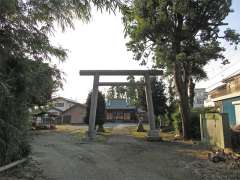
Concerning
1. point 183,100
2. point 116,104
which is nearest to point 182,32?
point 183,100

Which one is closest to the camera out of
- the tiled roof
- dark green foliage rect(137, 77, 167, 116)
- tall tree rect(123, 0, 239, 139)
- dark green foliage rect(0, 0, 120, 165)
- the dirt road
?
dark green foliage rect(0, 0, 120, 165)

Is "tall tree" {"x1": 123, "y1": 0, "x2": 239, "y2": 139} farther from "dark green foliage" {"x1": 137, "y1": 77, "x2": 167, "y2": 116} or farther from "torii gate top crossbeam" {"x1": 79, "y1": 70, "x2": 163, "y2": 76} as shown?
"dark green foliage" {"x1": 137, "y1": 77, "x2": 167, "y2": 116}

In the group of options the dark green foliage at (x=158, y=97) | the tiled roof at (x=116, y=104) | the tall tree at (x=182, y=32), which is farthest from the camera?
the tiled roof at (x=116, y=104)

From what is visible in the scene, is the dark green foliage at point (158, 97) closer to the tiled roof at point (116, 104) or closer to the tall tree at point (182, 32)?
the tall tree at point (182, 32)

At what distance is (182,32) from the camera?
76.3 ft

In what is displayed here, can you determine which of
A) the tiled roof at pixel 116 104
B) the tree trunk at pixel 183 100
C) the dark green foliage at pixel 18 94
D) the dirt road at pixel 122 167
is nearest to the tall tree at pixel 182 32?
the tree trunk at pixel 183 100

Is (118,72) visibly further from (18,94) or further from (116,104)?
(116,104)

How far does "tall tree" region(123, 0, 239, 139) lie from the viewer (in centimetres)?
2219

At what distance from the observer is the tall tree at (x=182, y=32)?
72.8 ft

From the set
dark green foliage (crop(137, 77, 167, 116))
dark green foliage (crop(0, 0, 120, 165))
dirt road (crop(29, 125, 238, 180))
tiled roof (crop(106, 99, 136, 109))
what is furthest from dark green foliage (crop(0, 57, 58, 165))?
tiled roof (crop(106, 99, 136, 109))

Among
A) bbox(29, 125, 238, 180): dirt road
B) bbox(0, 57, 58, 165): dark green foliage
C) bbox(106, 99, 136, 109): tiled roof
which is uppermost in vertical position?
bbox(106, 99, 136, 109): tiled roof

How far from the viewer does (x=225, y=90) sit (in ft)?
94.4

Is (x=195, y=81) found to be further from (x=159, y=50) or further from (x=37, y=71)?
(x=37, y=71)

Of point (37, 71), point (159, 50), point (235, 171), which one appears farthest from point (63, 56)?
point (159, 50)
